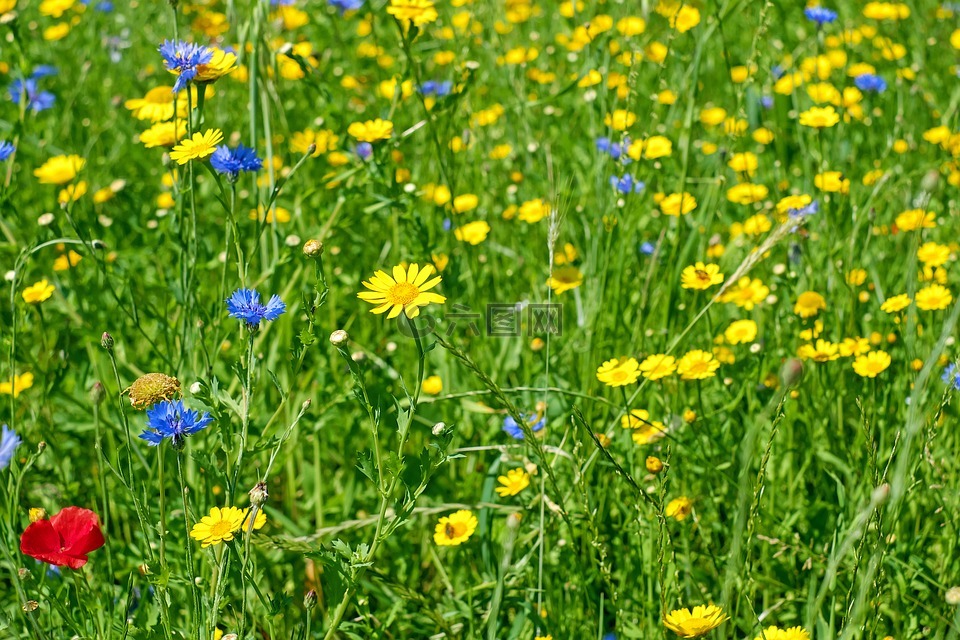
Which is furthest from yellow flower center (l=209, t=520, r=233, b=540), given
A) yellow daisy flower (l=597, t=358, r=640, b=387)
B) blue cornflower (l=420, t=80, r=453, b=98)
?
blue cornflower (l=420, t=80, r=453, b=98)

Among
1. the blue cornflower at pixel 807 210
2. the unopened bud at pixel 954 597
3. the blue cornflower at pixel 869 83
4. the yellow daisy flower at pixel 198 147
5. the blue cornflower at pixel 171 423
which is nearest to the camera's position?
the unopened bud at pixel 954 597

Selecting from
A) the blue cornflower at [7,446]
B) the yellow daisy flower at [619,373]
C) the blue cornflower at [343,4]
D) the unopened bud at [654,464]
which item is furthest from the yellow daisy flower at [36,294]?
the blue cornflower at [343,4]

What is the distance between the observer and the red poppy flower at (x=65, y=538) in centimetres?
142

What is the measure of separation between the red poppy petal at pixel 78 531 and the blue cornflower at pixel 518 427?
0.77 m

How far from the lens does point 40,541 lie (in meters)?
1.43

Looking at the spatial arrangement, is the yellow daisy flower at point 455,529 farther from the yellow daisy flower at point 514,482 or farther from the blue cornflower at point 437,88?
the blue cornflower at point 437,88

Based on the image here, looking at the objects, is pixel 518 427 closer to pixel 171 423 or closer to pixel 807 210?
pixel 171 423

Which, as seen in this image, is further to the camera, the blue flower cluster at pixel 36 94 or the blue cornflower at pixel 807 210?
the blue flower cluster at pixel 36 94

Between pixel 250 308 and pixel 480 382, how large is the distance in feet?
2.72

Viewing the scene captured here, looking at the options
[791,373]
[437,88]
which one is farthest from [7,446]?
[437,88]

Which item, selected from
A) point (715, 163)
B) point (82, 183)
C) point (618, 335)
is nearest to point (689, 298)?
point (618, 335)

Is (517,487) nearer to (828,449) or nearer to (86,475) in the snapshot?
(828,449)

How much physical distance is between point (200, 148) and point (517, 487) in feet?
2.69

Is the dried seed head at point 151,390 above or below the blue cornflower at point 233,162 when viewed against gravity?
below
